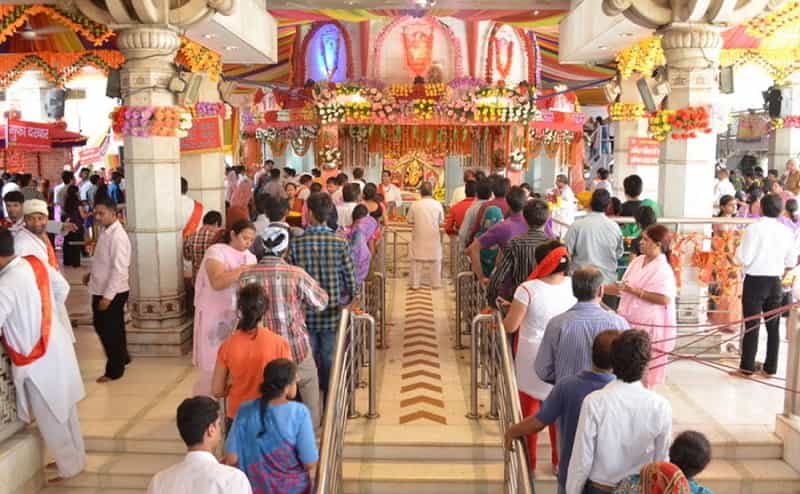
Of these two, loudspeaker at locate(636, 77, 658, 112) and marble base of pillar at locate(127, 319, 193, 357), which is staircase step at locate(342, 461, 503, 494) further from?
loudspeaker at locate(636, 77, 658, 112)

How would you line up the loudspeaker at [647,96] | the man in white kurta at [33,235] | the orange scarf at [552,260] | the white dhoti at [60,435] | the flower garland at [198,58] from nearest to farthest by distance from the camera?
the orange scarf at [552,260] → the white dhoti at [60,435] → the man in white kurta at [33,235] → the loudspeaker at [647,96] → the flower garland at [198,58]

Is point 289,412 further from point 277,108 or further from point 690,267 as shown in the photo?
point 277,108

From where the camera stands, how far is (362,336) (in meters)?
6.54

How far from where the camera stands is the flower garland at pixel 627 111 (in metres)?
11.2

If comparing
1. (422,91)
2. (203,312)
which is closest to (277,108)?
(422,91)

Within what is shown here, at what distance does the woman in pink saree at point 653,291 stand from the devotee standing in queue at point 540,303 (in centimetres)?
90

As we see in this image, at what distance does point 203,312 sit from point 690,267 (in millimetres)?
4458

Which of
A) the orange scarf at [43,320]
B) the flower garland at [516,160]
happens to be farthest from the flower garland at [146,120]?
the flower garland at [516,160]

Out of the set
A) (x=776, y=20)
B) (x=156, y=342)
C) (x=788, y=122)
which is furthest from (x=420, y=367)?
(x=788, y=122)

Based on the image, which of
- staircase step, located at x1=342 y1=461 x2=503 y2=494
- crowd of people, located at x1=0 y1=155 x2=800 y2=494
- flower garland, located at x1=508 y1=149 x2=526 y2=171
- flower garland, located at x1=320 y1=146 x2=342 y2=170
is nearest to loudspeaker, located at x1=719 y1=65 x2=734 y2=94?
crowd of people, located at x1=0 y1=155 x2=800 y2=494

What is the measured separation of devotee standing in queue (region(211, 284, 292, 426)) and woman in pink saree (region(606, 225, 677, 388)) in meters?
2.46

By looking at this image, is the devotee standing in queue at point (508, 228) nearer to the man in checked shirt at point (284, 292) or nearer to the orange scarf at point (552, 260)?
the orange scarf at point (552, 260)

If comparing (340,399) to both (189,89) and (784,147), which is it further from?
(784,147)

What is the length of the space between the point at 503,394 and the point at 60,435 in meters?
2.67
